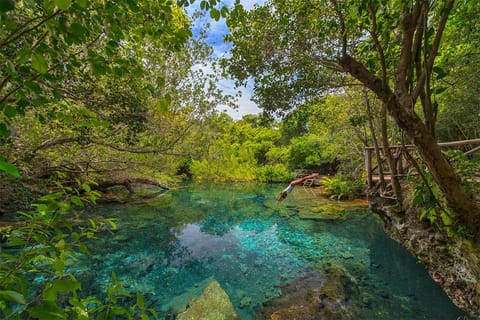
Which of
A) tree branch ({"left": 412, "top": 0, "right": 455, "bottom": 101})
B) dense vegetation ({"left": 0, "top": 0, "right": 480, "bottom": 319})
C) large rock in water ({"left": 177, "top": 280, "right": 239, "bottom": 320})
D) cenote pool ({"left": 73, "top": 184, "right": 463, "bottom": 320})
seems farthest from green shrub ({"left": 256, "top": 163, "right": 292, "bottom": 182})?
tree branch ({"left": 412, "top": 0, "right": 455, "bottom": 101})

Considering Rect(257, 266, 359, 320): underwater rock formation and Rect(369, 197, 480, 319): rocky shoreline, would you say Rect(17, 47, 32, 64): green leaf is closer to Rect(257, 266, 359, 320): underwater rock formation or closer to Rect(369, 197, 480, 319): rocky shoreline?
Rect(257, 266, 359, 320): underwater rock formation

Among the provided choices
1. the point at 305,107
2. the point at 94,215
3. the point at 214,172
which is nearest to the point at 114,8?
the point at 305,107

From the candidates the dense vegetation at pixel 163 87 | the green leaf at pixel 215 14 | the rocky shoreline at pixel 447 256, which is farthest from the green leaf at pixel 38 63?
the rocky shoreline at pixel 447 256

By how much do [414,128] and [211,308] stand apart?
4001 millimetres

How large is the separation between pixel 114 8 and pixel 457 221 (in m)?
4.58

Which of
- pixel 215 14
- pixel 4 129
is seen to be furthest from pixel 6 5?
pixel 215 14

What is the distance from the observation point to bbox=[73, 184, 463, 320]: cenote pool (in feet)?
13.5

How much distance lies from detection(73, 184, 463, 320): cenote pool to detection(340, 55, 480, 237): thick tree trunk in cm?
253

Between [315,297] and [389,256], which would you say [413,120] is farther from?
[389,256]

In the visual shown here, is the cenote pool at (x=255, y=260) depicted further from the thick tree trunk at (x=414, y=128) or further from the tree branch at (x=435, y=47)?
the tree branch at (x=435, y=47)

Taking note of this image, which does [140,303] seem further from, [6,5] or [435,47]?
[435,47]

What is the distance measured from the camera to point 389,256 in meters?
5.95

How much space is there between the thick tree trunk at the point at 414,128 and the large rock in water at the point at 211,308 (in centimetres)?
359

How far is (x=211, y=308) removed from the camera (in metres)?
3.78
